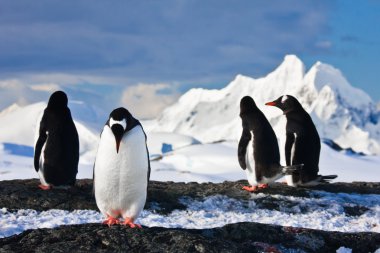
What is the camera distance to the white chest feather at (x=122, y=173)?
8016mm

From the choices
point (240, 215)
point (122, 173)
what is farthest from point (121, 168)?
point (240, 215)

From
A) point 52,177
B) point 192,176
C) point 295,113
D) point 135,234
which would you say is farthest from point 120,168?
point 192,176

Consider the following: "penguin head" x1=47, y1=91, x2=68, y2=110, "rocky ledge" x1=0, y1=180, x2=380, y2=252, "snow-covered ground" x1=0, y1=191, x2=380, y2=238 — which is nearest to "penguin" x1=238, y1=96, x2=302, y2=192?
"snow-covered ground" x1=0, y1=191, x2=380, y2=238

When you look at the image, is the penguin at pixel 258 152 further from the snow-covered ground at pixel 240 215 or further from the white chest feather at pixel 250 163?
the snow-covered ground at pixel 240 215

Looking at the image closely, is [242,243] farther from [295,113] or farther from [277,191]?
[295,113]

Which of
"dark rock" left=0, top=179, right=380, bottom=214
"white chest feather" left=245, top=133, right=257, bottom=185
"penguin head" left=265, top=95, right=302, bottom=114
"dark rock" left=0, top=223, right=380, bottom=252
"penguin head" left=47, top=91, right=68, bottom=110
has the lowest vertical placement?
"dark rock" left=0, top=223, right=380, bottom=252

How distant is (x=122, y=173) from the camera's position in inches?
321

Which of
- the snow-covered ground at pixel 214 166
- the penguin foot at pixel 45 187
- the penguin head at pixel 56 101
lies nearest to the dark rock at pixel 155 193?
the penguin foot at pixel 45 187

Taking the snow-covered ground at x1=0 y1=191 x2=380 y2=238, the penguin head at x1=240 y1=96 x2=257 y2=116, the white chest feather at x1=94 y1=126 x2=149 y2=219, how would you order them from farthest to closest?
1. the penguin head at x1=240 y1=96 x2=257 y2=116
2. the snow-covered ground at x1=0 y1=191 x2=380 y2=238
3. the white chest feather at x1=94 y1=126 x2=149 y2=219

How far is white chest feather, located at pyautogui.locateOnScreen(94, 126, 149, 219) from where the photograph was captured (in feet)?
26.3

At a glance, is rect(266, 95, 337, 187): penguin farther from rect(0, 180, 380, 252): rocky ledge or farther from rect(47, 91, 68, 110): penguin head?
rect(0, 180, 380, 252): rocky ledge

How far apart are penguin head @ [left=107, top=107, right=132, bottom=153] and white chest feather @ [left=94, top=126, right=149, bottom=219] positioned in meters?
0.14

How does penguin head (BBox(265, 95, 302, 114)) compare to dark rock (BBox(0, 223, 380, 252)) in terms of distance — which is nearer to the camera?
dark rock (BBox(0, 223, 380, 252))

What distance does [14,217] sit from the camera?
428 inches
